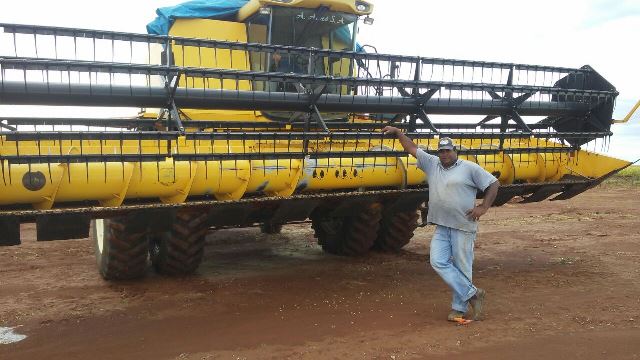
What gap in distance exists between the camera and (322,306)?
493 centimetres

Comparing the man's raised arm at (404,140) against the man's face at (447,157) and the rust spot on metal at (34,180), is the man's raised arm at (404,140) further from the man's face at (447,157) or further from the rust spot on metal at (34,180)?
the rust spot on metal at (34,180)

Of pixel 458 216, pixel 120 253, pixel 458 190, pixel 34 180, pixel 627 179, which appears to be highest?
pixel 34 180

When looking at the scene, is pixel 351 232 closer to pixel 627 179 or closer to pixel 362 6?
pixel 362 6

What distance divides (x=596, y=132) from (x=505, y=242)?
2725 millimetres

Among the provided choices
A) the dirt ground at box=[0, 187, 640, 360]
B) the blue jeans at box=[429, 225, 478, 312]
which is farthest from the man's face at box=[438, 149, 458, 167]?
the dirt ground at box=[0, 187, 640, 360]

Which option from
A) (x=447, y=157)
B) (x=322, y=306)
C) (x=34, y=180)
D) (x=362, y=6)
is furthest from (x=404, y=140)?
(x=34, y=180)

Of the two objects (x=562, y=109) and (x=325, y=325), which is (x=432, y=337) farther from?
(x=562, y=109)

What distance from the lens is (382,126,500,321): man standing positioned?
445 centimetres

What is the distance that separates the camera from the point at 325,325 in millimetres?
4371

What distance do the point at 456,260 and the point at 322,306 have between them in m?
1.23

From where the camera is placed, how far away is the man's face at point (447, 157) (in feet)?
14.6

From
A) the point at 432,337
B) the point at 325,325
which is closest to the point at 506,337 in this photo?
the point at 432,337

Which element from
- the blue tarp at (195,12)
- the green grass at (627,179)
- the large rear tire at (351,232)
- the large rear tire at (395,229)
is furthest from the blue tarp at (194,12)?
the green grass at (627,179)

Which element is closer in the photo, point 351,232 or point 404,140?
point 404,140
